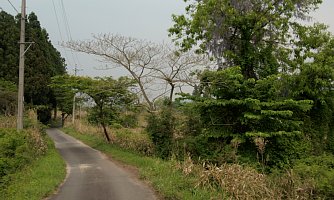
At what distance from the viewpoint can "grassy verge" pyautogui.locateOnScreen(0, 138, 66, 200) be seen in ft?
36.2

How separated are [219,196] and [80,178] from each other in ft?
22.4

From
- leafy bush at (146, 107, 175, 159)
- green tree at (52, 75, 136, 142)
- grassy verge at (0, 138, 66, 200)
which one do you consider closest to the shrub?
leafy bush at (146, 107, 175, 159)

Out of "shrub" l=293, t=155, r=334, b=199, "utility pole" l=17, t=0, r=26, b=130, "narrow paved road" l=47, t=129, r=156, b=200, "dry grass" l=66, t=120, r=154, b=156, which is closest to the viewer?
"narrow paved road" l=47, t=129, r=156, b=200

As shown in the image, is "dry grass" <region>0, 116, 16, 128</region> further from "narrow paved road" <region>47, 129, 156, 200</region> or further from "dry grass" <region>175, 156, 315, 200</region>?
"dry grass" <region>175, 156, 315, 200</region>

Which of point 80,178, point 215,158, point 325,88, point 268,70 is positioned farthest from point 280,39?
point 80,178

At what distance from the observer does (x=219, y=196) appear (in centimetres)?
1012

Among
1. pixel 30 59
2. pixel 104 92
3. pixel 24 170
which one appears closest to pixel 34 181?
pixel 24 170

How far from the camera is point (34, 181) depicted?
42.6ft

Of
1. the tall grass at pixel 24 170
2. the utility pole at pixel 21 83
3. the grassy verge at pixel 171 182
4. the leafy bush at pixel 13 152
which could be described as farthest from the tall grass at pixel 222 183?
the utility pole at pixel 21 83

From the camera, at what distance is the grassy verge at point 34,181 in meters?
11.0

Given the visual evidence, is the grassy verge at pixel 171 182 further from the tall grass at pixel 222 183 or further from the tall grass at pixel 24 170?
the tall grass at pixel 24 170

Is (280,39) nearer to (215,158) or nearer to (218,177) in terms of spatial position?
(215,158)

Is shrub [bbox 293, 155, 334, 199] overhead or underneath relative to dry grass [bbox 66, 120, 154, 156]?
underneath

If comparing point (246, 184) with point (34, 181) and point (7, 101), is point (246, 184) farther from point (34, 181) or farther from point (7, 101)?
point (7, 101)
